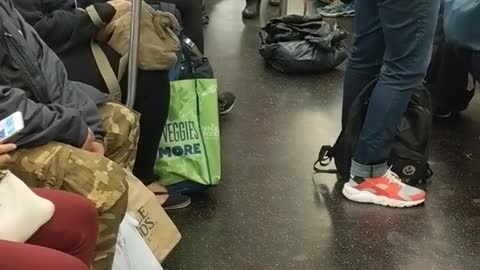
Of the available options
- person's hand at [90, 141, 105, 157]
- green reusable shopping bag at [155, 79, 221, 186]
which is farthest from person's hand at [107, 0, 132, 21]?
person's hand at [90, 141, 105, 157]

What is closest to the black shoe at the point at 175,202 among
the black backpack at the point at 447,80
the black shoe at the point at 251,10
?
the black backpack at the point at 447,80

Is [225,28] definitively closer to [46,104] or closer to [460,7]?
[460,7]

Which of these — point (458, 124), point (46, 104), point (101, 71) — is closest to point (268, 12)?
point (458, 124)

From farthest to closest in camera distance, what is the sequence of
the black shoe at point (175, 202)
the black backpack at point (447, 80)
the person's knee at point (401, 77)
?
1. the black backpack at point (447, 80)
2. the black shoe at point (175, 202)
3. the person's knee at point (401, 77)

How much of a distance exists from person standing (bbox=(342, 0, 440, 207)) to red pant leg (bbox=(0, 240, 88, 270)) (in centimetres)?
132

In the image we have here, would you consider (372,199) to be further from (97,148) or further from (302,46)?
(302,46)

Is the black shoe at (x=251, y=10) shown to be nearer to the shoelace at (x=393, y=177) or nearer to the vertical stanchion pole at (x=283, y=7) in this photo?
the vertical stanchion pole at (x=283, y=7)

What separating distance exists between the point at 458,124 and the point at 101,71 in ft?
5.46

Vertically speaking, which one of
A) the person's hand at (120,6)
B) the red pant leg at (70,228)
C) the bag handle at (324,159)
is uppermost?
the person's hand at (120,6)

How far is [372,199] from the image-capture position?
246 cm

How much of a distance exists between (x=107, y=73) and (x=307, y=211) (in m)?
0.80

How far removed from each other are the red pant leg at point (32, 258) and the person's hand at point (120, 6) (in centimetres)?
110

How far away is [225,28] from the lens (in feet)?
15.6

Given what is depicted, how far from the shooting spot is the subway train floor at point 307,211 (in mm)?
2162
